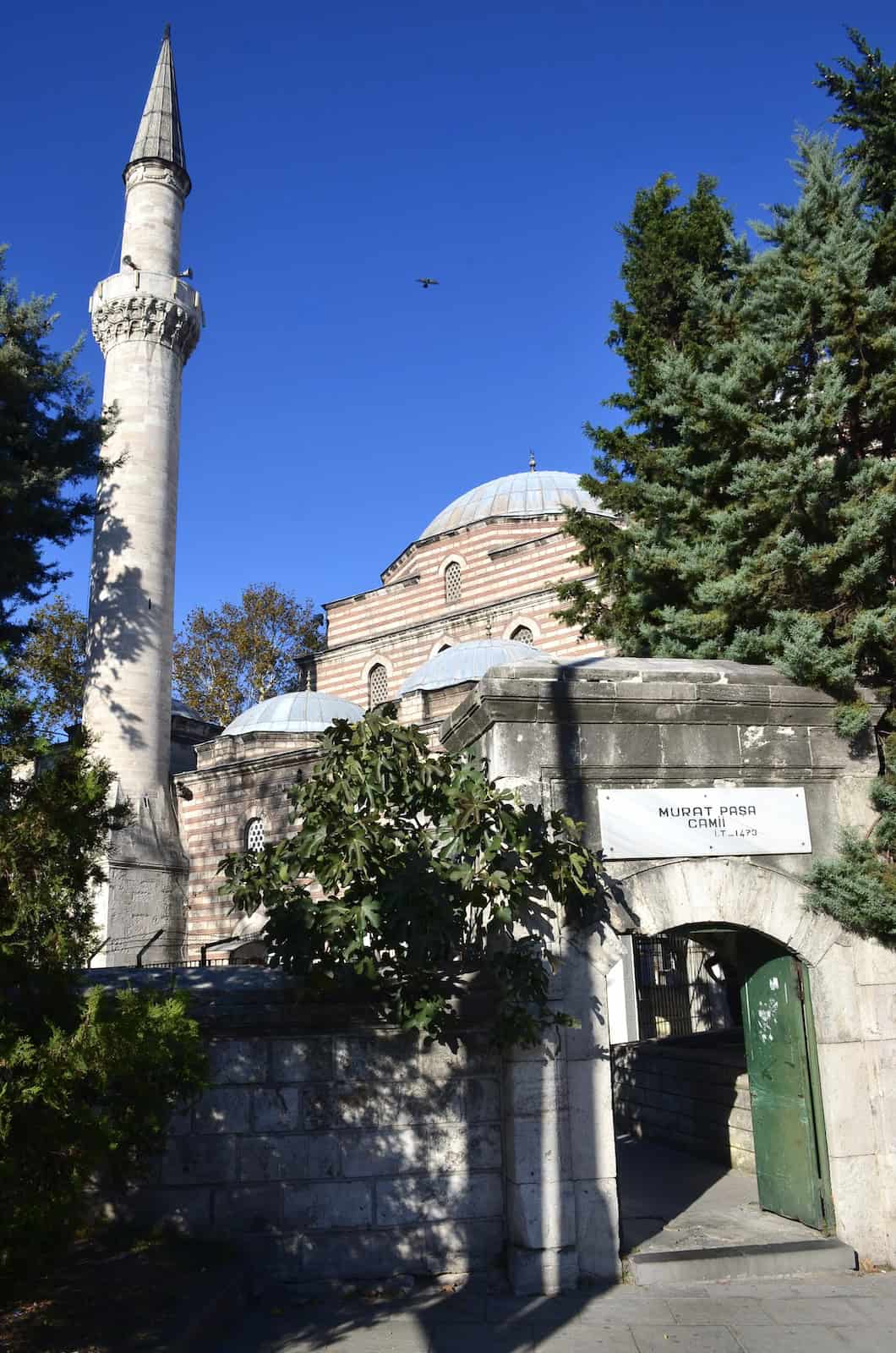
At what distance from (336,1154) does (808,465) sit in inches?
218

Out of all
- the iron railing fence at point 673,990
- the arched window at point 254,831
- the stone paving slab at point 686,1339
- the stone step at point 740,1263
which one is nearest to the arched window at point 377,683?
the arched window at point 254,831

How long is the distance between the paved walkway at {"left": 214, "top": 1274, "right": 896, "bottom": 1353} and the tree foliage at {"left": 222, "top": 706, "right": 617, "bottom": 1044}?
1.39 meters

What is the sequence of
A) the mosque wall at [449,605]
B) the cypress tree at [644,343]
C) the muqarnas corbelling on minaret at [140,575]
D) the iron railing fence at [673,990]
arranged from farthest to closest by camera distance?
1. the mosque wall at [449,605]
2. the muqarnas corbelling on minaret at [140,575]
3. the iron railing fence at [673,990]
4. the cypress tree at [644,343]

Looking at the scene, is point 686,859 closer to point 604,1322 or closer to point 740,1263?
point 740,1263

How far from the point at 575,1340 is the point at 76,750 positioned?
150 inches

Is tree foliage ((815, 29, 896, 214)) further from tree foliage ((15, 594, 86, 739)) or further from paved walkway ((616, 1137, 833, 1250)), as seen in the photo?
tree foliage ((15, 594, 86, 739))

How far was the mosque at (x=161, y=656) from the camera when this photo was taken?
20.7 m

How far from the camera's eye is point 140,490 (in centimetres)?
2120

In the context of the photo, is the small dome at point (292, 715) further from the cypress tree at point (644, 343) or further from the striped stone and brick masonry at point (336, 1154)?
the striped stone and brick masonry at point (336, 1154)

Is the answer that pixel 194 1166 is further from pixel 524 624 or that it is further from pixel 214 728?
pixel 214 728

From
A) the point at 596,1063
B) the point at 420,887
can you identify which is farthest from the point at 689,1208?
the point at 420,887

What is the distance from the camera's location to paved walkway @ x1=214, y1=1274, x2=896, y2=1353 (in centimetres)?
482

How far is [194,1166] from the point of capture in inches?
222

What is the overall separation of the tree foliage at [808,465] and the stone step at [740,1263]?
1963 millimetres
